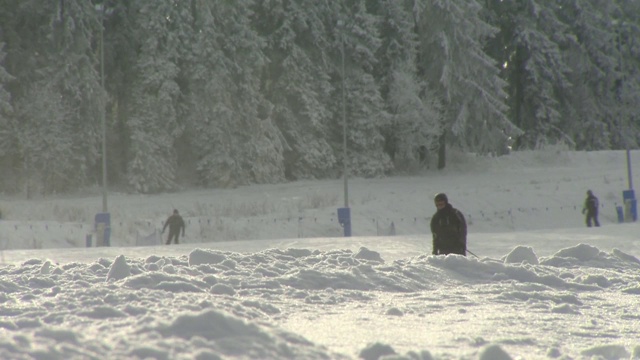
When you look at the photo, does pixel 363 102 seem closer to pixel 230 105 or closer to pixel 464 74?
pixel 464 74

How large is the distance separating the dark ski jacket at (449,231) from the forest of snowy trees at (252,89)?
3158 cm

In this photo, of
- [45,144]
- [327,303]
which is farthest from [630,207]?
[45,144]

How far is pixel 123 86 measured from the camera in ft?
153

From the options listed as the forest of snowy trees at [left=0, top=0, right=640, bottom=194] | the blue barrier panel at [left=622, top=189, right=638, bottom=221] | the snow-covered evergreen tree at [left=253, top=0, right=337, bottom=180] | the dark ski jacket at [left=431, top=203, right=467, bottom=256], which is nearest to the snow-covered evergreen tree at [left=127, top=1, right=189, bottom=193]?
the forest of snowy trees at [left=0, top=0, right=640, bottom=194]

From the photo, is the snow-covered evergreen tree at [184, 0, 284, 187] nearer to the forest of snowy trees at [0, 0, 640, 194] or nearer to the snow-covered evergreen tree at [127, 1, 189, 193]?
the forest of snowy trees at [0, 0, 640, 194]

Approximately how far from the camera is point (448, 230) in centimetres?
1173

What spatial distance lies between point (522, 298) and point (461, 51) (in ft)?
131

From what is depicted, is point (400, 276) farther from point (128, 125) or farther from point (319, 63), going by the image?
point (319, 63)

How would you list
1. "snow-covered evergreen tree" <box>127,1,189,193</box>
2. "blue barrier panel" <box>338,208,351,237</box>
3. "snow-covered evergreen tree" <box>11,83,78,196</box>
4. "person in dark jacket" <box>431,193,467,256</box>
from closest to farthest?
"person in dark jacket" <box>431,193,467,256</box>
"blue barrier panel" <box>338,208,351,237</box>
"snow-covered evergreen tree" <box>11,83,78,196</box>
"snow-covered evergreen tree" <box>127,1,189,193</box>

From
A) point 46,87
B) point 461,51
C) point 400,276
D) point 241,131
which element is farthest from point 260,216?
point 400,276

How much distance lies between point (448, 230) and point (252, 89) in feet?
113

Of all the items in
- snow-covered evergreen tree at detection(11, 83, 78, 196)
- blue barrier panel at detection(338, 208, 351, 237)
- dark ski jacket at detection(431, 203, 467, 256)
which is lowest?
blue barrier panel at detection(338, 208, 351, 237)

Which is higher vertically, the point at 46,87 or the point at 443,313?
the point at 46,87

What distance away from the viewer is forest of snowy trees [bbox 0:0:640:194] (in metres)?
43.0
